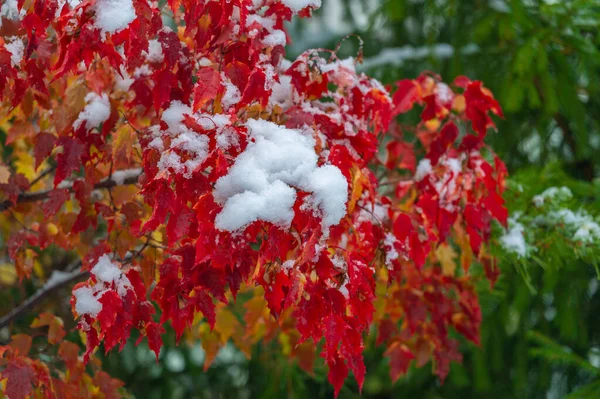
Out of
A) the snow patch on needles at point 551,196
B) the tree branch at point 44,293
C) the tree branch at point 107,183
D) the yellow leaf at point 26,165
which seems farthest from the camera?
the yellow leaf at point 26,165

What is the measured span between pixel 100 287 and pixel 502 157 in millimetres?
2631

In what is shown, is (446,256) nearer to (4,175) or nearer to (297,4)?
(297,4)

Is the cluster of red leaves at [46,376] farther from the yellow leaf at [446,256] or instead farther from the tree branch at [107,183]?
the yellow leaf at [446,256]

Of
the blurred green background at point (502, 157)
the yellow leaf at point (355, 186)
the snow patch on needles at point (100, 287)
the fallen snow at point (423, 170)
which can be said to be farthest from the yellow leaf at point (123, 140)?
the blurred green background at point (502, 157)

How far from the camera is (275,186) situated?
1.26 m

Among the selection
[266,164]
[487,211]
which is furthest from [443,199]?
[266,164]

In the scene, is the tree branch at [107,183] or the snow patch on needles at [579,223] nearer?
the tree branch at [107,183]

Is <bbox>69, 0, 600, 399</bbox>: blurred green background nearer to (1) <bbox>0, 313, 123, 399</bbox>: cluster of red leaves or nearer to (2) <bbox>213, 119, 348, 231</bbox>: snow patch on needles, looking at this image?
(1) <bbox>0, 313, 123, 399</bbox>: cluster of red leaves

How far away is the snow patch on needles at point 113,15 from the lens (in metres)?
1.27

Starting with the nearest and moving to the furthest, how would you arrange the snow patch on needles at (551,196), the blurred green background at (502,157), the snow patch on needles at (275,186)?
the snow patch on needles at (275,186)
the snow patch on needles at (551,196)
the blurred green background at (502,157)

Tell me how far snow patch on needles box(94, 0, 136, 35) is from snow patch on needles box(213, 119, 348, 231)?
0.32 meters

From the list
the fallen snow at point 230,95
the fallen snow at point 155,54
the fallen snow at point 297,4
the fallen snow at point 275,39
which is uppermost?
the fallen snow at point 155,54

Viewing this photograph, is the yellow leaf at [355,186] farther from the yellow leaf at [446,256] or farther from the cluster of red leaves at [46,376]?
the yellow leaf at [446,256]

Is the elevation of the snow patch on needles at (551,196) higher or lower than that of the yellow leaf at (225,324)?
higher
